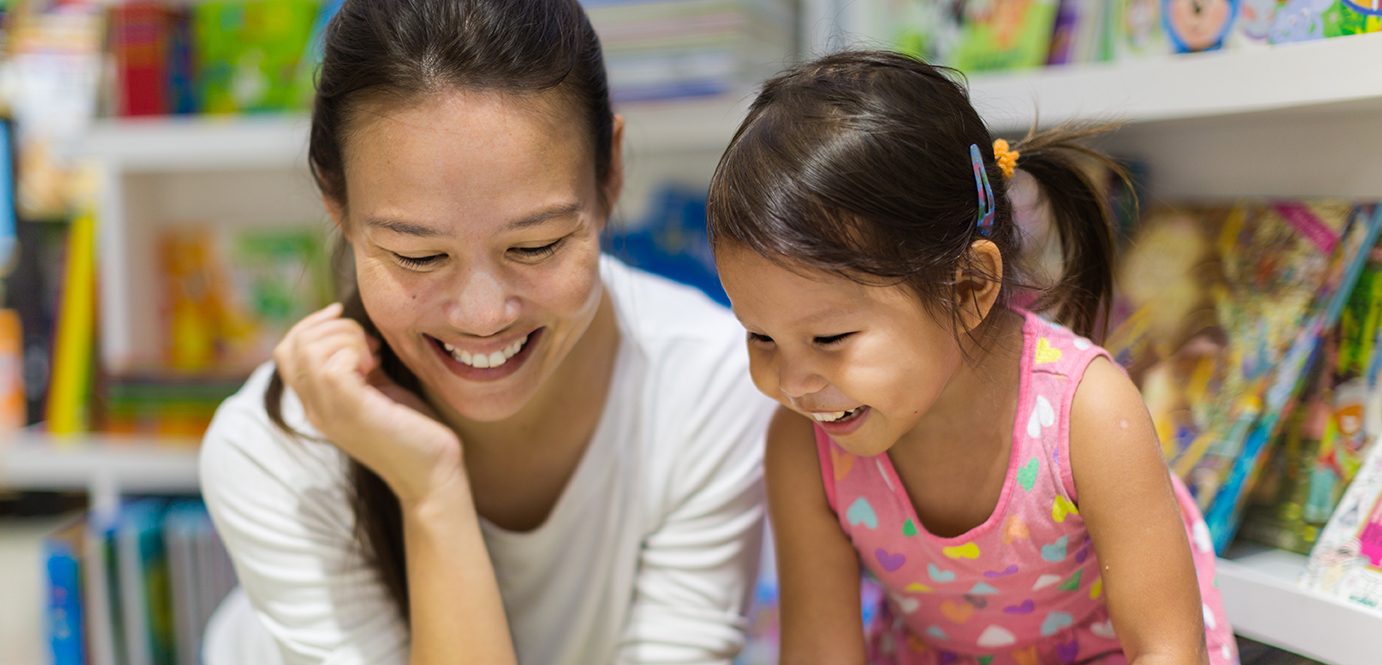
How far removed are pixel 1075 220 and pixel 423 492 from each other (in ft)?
2.14

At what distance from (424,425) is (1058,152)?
0.63 metres

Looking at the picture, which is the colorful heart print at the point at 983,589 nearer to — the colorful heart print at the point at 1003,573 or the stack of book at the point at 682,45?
the colorful heart print at the point at 1003,573

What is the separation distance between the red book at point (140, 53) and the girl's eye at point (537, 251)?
1.15 m

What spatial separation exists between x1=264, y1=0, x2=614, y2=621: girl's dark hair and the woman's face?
0.01 metres

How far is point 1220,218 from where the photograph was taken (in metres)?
0.96

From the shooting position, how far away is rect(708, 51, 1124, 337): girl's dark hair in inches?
25.3

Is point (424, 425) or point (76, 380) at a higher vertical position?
point (424, 425)

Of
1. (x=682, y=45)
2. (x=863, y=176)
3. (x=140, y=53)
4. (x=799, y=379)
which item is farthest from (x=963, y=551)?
(x=140, y=53)

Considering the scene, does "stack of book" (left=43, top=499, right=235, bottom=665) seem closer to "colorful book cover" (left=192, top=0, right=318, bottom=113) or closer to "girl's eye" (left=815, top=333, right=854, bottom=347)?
"colorful book cover" (left=192, top=0, right=318, bottom=113)

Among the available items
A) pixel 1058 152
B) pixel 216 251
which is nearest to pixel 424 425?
pixel 1058 152

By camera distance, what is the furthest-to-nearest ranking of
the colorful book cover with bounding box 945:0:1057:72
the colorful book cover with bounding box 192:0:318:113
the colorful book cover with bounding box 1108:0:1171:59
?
the colorful book cover with bounding box 192:0:318:113 → the colorful book cover with bounding box 945:0:1057:72 → the colorful book cover with bounding box 1108:0:1171:59

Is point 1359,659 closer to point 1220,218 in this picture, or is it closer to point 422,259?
point 1220,218

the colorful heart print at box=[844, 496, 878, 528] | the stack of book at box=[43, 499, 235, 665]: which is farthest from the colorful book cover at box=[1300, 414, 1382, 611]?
the stack of book at box=[43, 499, 235, 665]

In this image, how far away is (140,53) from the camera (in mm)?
1534
